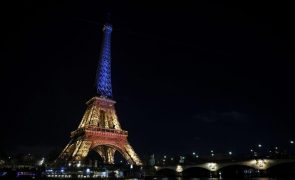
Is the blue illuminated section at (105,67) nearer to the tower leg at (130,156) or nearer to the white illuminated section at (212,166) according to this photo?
the tower leg at (130,156)

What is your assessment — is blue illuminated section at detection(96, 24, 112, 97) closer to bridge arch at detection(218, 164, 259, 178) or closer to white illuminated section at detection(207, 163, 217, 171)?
white illuminated section at detection(207, 163, 217, 171)

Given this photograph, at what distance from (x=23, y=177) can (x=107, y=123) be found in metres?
33.0

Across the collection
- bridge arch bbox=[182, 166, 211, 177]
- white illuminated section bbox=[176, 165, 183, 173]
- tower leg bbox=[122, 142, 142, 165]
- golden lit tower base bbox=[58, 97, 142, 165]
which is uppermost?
golden lit tower base bbox=[58, 97, 142, 165]

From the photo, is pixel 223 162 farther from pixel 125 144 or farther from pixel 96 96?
pixel 96 96

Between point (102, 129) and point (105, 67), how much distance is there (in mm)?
20833

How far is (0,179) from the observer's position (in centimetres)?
3825

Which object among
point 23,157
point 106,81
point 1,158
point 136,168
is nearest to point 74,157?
point 136,168

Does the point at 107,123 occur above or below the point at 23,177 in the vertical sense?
above

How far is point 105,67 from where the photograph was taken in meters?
81.5

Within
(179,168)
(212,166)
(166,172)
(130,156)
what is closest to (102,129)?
(130,156)

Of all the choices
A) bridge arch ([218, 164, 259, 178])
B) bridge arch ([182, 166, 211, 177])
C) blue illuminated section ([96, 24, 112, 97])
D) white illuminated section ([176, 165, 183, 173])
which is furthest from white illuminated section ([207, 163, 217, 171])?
blue illuminated section ([96, 24, 112, 97])

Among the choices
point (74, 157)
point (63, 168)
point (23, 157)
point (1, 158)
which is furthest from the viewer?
point (23, 157)

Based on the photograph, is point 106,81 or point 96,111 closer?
point 96,111

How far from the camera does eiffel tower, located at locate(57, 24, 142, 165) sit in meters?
64.2
